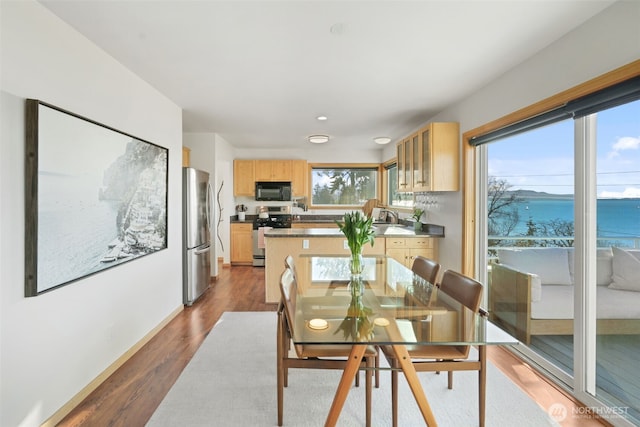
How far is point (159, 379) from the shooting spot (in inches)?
91.9

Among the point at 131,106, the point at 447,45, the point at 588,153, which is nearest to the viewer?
the point at 588,153

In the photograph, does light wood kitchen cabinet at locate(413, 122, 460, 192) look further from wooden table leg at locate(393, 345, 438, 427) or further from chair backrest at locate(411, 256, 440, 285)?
wooden table leg at locate(393, 345, 438, 427)

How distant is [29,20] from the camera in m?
1.72

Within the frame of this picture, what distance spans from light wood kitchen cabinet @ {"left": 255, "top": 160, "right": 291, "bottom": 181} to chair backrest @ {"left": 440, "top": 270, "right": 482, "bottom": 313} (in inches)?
197

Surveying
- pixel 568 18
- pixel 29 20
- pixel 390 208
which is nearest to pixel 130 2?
pixel 29 20

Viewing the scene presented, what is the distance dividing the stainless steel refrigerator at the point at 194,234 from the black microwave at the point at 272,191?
229cm

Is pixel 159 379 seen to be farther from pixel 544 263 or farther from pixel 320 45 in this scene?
pixel 544 263

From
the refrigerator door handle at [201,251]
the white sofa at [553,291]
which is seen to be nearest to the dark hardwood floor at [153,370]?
the refrigerator door handle at [201,251]

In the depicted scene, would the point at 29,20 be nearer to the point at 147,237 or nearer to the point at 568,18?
the point at 147,237

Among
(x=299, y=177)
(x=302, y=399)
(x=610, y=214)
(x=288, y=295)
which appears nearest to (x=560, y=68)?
(x=610, y=214)

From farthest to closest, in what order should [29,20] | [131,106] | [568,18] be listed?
[131,106] < [568,18] < [29,20]

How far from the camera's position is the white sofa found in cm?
186

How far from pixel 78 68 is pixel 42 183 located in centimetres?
89

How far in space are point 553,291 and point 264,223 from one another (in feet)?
17.1
